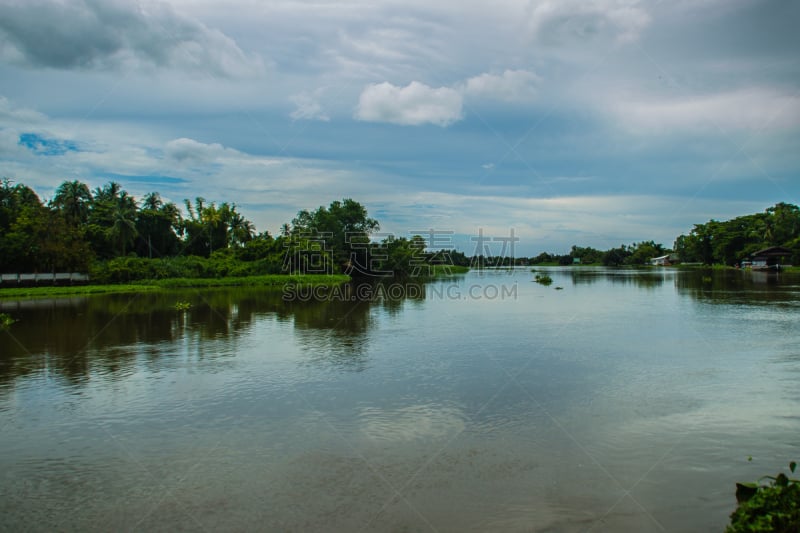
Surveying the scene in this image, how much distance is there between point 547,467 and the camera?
616 centimetres

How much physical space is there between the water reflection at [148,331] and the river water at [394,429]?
0.46ft

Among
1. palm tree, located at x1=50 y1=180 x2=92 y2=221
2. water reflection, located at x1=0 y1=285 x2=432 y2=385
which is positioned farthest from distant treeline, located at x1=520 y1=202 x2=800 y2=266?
palm tree, located at x1=50 y1=180 x2=92 y2=221

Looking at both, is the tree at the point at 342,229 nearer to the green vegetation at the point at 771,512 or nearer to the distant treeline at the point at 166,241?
the distant treeline at the point at 166,241

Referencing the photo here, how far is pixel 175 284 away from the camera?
40750 mm

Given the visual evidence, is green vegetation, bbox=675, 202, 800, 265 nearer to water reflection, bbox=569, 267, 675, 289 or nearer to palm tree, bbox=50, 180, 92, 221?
water reflection, bbox=569, 267, 675, 289

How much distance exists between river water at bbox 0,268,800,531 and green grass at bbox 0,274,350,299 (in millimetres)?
20131

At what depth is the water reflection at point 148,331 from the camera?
12.5 m

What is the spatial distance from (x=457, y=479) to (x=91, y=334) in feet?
49.9

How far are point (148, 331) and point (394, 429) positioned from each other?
43.0 ft

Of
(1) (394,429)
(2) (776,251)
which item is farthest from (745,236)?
(1) (394,429)

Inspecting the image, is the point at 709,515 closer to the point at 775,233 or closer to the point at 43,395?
the point at 43,395

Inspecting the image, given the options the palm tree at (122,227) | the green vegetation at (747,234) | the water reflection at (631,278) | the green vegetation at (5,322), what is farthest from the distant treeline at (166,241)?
the green vegetation at (747,234)

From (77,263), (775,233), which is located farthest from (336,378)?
(775,233)

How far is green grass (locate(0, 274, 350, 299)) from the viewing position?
106ft
